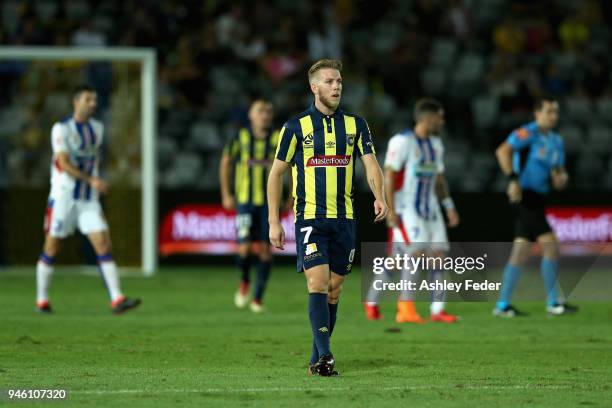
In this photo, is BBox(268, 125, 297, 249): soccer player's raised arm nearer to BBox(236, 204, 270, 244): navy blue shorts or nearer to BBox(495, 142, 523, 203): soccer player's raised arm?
BBox(495, 142, 523, 203): soccer player's raised arm

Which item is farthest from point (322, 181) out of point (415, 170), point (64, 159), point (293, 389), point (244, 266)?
point (244, 266)

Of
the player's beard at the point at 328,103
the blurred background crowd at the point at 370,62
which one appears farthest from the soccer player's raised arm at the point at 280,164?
the blurred background crowd at the point at 370,62

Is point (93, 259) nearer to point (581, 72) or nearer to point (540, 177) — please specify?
point (540, 177)

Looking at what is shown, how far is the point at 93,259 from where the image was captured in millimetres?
18328

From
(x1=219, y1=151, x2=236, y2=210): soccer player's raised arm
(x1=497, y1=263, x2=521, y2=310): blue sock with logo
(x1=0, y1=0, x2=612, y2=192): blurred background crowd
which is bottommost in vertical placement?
(x1=497, y1=263, x2=521, y2=310): blue sock with logo

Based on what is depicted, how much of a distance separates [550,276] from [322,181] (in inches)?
204

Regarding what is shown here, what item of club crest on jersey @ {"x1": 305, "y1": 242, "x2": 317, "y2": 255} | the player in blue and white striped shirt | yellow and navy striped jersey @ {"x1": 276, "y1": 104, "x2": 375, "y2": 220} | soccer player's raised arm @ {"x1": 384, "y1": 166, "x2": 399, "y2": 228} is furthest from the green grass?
yellow and navy striped jersey @ {"x1": 276, "y1": 104, "x2": 375, "y2": 220}

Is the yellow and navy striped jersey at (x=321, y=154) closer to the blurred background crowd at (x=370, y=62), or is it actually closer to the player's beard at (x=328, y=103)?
the player's beard at (x=328, y=103)

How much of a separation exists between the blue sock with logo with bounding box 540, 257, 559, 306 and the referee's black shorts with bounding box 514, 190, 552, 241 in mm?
297

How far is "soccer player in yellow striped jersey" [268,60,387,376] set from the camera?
8.37 m

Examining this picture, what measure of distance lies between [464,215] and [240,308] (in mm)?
6723

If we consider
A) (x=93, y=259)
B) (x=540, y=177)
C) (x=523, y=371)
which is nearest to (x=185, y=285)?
(x=93, y=259)

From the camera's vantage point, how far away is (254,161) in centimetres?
1362

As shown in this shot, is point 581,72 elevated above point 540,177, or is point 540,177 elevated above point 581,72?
point 581,72
